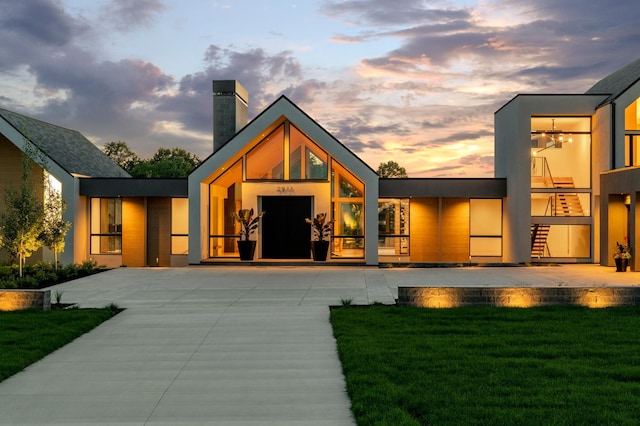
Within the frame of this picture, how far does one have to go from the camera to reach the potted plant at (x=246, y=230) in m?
22.8

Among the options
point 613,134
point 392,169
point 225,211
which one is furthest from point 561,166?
point 392,169

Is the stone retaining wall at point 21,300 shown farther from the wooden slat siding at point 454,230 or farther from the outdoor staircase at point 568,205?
the outdoor staircase at point 568,205

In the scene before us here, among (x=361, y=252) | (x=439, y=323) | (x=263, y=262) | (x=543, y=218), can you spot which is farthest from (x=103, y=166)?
→ (x=439, y=323)

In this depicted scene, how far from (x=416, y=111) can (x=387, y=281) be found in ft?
91.6

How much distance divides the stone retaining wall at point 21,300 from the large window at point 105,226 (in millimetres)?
13568

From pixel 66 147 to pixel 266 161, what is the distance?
11031 millimetres

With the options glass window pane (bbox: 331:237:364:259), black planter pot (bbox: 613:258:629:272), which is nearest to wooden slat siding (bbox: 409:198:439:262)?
glass window pane (bbox: 331:237:364:259)

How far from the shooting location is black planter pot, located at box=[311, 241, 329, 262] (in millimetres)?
22594

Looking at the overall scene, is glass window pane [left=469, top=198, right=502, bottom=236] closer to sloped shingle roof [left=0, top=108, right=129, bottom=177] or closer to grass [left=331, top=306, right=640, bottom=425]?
grass [left=331, top=306, right=640, bottom=425]

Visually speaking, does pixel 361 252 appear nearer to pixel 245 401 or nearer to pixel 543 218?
pixel 543 218

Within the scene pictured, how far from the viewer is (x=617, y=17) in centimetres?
2611

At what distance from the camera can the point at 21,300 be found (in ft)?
40.1

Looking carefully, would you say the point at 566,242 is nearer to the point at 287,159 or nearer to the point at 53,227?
the point at 287,159

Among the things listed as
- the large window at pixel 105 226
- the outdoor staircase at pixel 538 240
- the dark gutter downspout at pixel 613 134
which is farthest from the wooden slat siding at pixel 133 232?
the dark gutter downspout at pixel 613 134
